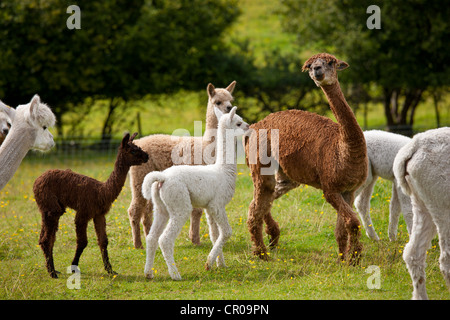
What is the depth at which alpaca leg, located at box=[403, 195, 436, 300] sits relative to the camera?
16.6 ft

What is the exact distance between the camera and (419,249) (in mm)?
5082

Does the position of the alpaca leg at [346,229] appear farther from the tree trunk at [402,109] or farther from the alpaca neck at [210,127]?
the tree trunk at [402,109]

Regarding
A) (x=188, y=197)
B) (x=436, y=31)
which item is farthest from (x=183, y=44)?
(x=188, y=197)

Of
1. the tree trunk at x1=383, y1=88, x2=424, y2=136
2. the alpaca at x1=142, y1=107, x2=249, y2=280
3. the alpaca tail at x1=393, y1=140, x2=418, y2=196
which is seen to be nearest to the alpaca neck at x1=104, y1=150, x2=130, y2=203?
the alpaca at x1=142, y1=107, x2=249, y2=280

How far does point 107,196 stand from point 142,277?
3.26ft

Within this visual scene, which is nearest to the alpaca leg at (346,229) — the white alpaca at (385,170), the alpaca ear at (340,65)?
the white alpaca at (385,170)

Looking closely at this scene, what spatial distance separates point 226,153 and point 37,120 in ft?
7.03

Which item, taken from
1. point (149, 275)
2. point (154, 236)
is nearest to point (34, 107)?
point (154, 236)

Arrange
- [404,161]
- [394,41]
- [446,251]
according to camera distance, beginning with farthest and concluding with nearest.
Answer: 1. [394,41]
2. [404,161]
3. [446,251]

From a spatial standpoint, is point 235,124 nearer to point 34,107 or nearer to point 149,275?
Answer: point 149,275

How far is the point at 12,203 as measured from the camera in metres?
10.4

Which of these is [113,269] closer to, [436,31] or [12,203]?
[12,203]

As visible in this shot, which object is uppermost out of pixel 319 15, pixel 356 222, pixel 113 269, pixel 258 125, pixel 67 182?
pixel 319 15

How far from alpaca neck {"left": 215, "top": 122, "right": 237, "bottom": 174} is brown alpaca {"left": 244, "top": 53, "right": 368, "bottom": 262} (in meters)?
0.44
